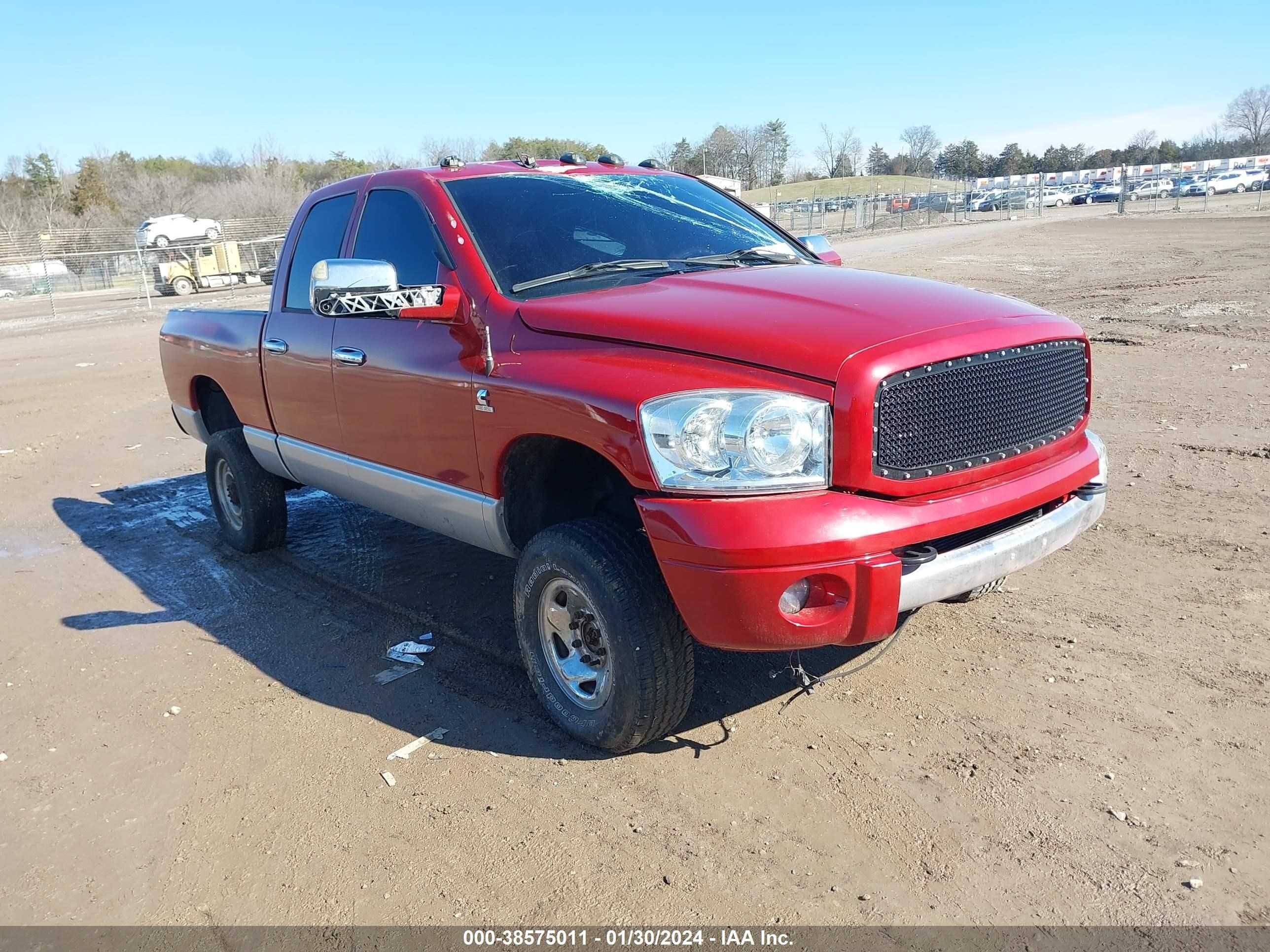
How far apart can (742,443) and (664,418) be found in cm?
25

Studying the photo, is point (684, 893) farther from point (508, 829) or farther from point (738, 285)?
point (738, 285)

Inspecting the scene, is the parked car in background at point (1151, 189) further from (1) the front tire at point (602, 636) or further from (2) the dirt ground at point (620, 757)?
(1) the front tire at point (602, 636)

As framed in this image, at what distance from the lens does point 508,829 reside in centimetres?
308

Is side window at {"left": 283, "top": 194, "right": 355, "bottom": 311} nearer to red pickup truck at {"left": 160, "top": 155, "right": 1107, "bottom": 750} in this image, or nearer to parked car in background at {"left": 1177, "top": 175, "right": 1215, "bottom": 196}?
red pickup truck at {"left": 160, "top": 155, "right": 1107, "bottom": 750}

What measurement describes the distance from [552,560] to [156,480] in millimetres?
6068

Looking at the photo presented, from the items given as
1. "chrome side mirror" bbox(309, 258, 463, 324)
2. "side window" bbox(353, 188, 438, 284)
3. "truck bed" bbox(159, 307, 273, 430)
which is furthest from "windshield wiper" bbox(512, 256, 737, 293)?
"truck bed" bbox(159, 307, 273, 430)

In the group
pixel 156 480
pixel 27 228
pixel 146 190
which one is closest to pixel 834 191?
pixel 146 190

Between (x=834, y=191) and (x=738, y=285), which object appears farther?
(x=834, y=191)

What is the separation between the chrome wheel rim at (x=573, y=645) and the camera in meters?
3.42

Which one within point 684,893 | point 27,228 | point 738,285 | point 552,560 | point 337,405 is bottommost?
point 684,893

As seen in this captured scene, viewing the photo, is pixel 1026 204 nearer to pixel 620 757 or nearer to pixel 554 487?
pixel 554 487

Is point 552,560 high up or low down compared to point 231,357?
down

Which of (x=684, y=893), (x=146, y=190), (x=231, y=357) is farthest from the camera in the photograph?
(x=146, y=190)

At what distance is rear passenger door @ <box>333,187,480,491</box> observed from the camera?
3.79 m
